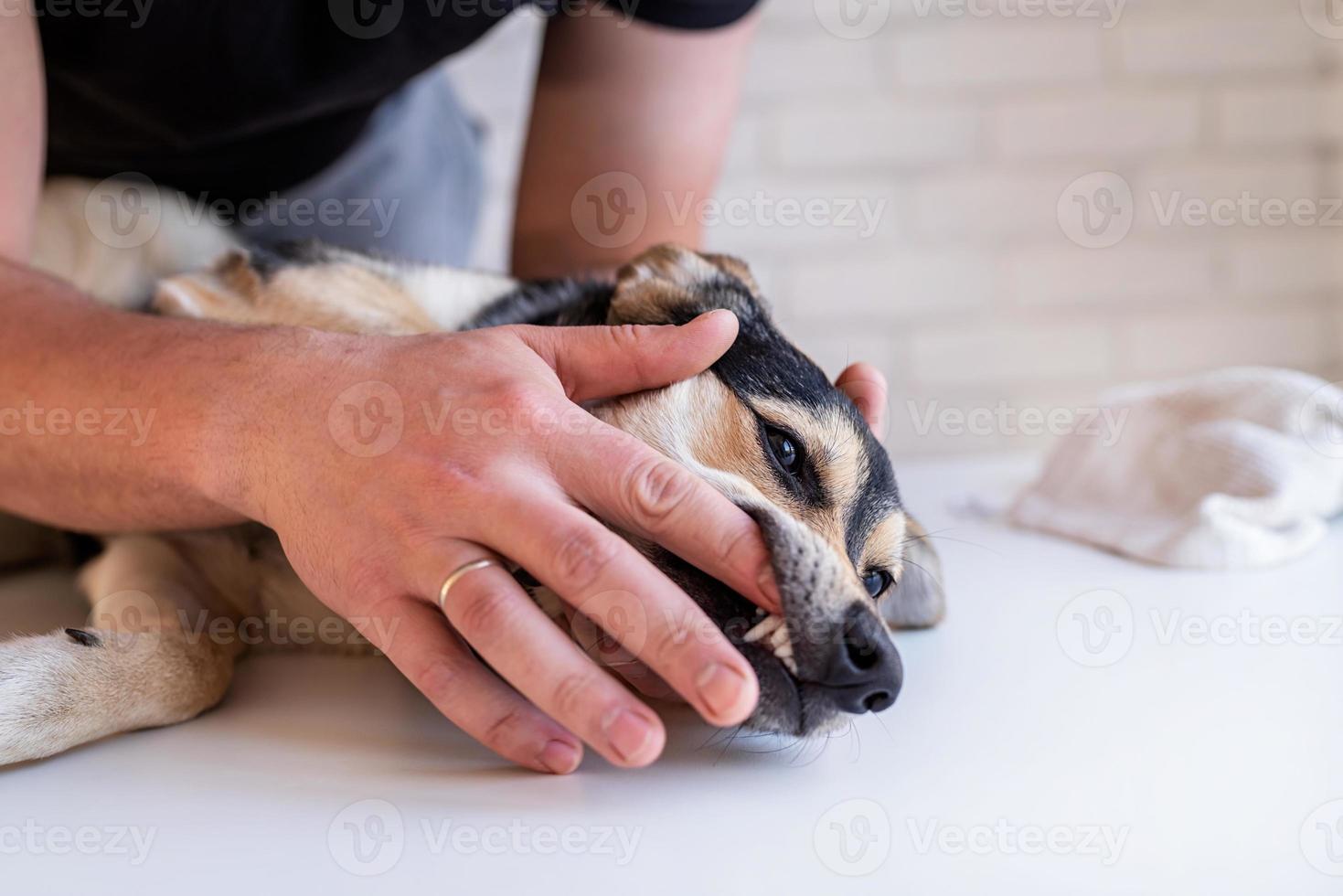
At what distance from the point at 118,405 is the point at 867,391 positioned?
97 centimetres

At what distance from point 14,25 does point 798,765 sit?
1351mm

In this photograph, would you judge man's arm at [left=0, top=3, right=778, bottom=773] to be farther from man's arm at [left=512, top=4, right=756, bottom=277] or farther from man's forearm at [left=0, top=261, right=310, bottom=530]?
man's arm at [left=512, top=4, right=756, bottom=277]

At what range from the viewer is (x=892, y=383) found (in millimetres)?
3377

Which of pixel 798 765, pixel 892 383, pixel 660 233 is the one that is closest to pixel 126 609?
pixel 798 765

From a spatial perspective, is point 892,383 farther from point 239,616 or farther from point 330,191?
point 239,616

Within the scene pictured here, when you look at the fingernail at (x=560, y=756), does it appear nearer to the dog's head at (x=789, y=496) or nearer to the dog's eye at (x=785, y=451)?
the dog's head at (x=789, y=496)

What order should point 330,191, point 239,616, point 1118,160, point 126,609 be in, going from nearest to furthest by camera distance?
1. point 126,609
2. point 239,616
3. point 330,191
4. point 1118,160

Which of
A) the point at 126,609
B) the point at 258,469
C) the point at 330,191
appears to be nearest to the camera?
the point at 258,469

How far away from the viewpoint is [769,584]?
3.36 feet

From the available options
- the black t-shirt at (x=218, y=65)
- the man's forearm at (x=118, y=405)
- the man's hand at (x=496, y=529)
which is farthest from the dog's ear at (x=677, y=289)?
the black t-shirt at (x=218, y=65)

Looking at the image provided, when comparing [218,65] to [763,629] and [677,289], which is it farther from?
[763,629]

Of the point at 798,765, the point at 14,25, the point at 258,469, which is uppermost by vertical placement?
the point at 14,25

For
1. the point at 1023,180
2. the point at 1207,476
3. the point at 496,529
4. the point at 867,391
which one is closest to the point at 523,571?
the point at 496,529

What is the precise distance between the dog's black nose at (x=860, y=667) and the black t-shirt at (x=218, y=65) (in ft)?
4.05
